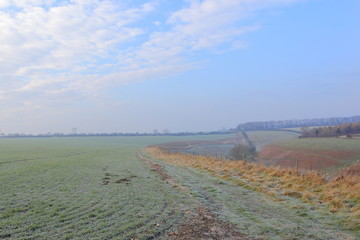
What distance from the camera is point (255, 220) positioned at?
10.1 m

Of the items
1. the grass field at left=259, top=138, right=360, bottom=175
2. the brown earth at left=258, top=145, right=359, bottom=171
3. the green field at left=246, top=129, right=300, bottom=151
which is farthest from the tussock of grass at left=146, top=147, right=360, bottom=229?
the green field at left=246, top=129, right=300, bottom=151

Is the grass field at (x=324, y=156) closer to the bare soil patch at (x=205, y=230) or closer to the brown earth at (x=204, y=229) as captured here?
the brown earth at (x=204, y=229)

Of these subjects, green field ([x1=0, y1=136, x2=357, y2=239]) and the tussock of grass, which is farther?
the tussock of grass

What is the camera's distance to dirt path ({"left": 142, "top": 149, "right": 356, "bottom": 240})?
8.48 meters

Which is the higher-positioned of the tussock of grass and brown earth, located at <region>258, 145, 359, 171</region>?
the tussock of grass

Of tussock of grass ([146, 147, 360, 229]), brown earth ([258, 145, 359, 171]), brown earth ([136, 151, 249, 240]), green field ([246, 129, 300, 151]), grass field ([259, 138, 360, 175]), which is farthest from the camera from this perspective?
green field ([246, 129, 300, 151])

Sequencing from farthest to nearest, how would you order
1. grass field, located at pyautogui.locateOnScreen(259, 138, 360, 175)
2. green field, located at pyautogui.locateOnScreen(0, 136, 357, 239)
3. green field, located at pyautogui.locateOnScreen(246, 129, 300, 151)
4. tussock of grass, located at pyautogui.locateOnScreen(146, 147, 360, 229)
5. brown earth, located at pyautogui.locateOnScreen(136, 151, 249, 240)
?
green field, located at pyautogui.locateOnScreen(246, 129, 300, 151)
grass field, located at pyautogui.locateOnScreen(259, 138, 360, 175)
tussock of grass, located at pyautogui.locateOnScreen(146, 147, 360, 229)
green field, located at pyautogui.locateOnScreen(0, 136, 357, 239)
brown earth, located at pyautogui.locateOnScreen(136, 151, 249, 240)

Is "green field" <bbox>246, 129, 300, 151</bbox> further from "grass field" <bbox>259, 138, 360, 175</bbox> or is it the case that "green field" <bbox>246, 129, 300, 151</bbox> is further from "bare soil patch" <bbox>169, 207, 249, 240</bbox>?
Result: "bare soil patch" <bbox>169, 207, 249, 240</bbox>

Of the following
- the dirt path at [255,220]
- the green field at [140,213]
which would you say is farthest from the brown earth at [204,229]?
the green field at [140,213]

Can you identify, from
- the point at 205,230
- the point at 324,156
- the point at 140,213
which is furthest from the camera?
the point at 324,156

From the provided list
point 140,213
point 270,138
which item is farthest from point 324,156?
point 270,138

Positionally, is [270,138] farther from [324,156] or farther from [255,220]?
[255,220]

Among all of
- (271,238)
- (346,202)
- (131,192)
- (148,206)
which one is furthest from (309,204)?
(131,192)

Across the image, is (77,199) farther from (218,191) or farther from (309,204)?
(309,204)
